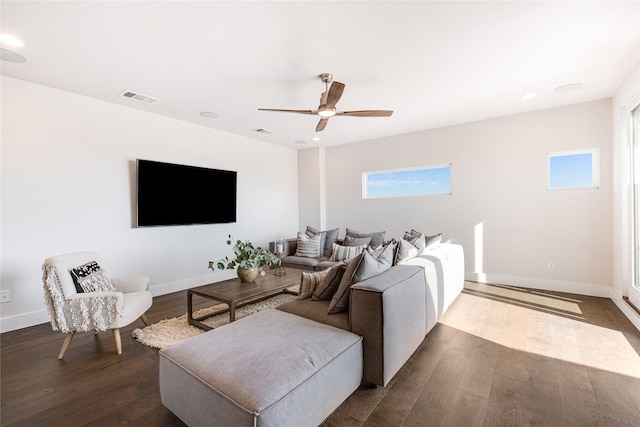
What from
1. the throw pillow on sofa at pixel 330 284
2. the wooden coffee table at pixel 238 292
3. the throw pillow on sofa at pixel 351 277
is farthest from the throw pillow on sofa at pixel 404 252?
the wooden coffee table at pixel 238 292

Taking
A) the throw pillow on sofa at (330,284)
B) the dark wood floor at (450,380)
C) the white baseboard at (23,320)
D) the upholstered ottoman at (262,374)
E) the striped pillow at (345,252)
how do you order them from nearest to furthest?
the upholstered ottoman at (262,374)
the dark wood floor at (450,380)
the throw pillow on sofa at (330,284)
the white baseboard at (23,320)
the striped pillow at (345,252)

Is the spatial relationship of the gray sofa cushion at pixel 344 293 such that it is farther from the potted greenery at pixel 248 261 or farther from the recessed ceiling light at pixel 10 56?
the recessed ceiling light at pixel 10 56

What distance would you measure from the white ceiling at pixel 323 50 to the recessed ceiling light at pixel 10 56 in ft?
0.21

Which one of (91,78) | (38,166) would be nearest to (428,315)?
(91,78)

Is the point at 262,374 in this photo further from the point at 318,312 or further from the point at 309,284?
the point at 309,284

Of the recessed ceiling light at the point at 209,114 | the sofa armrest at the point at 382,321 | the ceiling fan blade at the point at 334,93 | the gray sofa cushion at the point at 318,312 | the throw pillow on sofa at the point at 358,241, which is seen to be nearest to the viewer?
the sofa armrest at the point at 382,321

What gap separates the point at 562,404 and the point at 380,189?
4.35 m

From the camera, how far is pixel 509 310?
3.38 m

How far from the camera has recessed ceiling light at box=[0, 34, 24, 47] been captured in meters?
2.30

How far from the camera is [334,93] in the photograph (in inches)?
103

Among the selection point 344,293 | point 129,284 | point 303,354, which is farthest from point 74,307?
point 344,293

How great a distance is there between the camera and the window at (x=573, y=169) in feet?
12.9

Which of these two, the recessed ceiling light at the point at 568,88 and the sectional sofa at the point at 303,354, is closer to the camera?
the sectional sofa at the point at 303,354

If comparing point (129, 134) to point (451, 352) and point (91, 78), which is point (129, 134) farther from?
point (451, 352)
